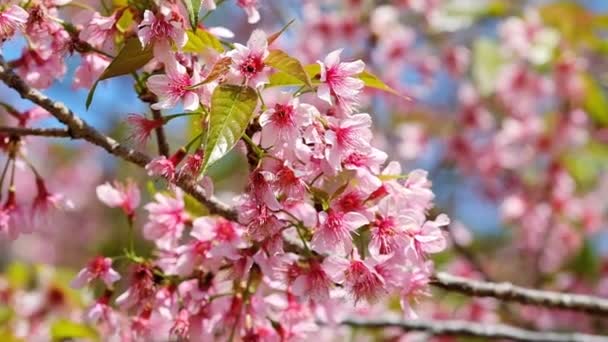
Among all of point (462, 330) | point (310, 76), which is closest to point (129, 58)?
point (310, 76)

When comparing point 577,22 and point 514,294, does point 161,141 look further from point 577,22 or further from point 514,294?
point 577,22

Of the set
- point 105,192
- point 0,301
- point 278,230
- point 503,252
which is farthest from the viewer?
point 503,252

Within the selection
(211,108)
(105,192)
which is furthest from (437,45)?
(211,108)

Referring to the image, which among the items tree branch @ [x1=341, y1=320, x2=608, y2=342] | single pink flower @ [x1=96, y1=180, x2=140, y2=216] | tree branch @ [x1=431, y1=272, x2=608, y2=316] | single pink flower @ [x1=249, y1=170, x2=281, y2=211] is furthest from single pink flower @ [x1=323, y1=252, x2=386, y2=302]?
tree branch @ [x1=341, y1=320, x2=608, y2=342]

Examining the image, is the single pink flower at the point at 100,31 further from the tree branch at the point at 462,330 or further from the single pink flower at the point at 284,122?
the tree branch at the point at 462,330

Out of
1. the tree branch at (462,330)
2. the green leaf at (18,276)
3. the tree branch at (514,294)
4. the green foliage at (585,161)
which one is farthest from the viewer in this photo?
the green foliage at (585,161)

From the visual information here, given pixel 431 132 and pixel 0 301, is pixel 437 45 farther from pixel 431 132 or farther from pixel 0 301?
pixel 0 301

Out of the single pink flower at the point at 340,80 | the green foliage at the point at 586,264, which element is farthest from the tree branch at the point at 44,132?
the green foliage at the point at 586,264
